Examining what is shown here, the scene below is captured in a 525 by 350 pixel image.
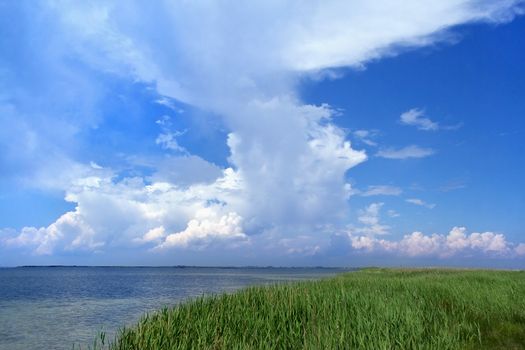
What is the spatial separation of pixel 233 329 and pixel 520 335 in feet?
26.5

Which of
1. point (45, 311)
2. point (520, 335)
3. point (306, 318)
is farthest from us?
point (45, 311)

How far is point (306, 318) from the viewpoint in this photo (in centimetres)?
1273

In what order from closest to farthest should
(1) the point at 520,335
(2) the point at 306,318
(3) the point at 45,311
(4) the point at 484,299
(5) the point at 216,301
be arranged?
(1) the point at 520,335
(2) the point at 306,318
(5) the point at 216,301
(4) the point at 484,299
(3) the point at 45,311

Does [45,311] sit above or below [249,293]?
below

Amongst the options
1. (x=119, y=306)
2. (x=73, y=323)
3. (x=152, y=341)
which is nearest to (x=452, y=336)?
(x=152, y=341)

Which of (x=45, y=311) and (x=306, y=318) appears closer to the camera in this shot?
(x=306, y=318)

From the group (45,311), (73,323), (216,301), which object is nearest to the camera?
(216,301)

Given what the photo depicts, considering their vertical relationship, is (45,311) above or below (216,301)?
below

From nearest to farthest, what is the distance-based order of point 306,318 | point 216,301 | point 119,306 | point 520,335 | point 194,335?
1. point 194,335
2. point 520,335
3. point 306,318
4. point 216,301
5. point 119,306

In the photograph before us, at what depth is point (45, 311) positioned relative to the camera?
29.8 meters

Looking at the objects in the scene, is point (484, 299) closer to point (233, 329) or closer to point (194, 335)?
point (233, 329)

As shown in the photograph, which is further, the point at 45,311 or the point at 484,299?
the point at 45,311

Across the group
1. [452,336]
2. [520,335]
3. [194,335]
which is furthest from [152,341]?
[520,335]

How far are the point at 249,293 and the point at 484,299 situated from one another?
8.83 meters
